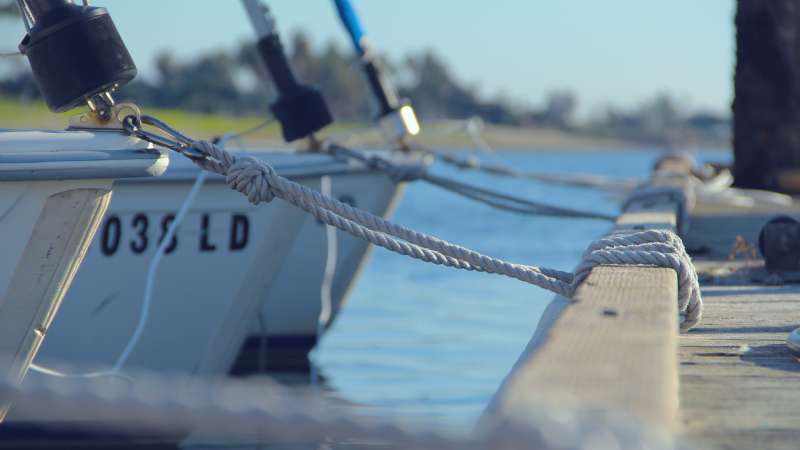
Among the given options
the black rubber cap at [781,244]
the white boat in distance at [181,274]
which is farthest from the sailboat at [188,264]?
the black rubber cap at [781,244]

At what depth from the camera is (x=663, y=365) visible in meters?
2.29

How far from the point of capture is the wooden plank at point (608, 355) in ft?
6.59

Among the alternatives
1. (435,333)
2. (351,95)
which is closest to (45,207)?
(435,333)

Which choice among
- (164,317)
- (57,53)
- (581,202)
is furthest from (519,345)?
(581,202)

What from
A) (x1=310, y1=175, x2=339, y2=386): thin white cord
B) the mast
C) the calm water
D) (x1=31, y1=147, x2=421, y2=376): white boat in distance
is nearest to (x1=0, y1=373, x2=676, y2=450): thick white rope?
the calm water

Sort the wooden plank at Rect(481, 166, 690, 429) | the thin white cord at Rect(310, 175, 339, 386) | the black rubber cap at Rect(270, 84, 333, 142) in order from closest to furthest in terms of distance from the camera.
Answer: the wooden plank at Rect(481, 166, 690, 429) → the black rubber cap at Rect(270, 84, 333, 142) → the thin white cord at Rect(310, 175, 339, 386)

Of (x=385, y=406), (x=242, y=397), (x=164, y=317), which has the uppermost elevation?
(x=242, y=397)

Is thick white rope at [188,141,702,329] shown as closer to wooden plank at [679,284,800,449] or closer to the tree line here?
wooden plank at [679,284,800,449]

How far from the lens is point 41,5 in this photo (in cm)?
362

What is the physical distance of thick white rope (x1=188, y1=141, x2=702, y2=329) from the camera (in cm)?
337

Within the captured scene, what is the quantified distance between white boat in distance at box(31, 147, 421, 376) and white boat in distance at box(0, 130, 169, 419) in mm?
2316

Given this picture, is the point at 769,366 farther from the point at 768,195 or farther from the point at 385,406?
the point at 768,195

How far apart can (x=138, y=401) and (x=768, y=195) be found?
316 inches

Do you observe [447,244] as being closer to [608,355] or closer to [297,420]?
[608,355]
